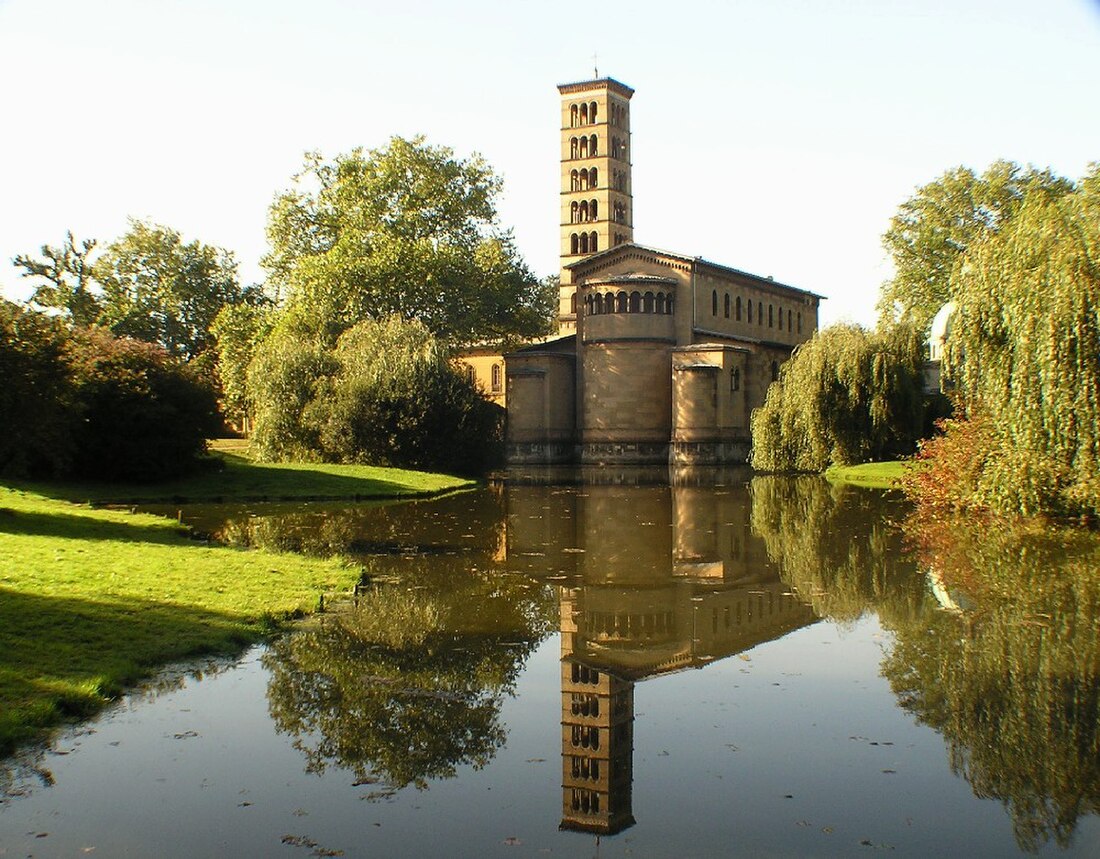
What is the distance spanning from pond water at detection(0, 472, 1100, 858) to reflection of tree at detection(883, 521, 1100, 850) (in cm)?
4

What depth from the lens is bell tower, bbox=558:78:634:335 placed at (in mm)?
76438

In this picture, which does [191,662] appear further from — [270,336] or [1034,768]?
[270,336]

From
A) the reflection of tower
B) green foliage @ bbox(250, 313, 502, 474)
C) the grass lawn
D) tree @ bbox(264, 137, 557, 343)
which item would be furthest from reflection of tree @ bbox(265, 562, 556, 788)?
tree @ bbox(264, 137, 557, 343)

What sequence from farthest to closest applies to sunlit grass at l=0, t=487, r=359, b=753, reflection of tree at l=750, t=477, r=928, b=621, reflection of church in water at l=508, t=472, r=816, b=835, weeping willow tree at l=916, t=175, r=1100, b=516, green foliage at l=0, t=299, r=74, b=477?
1. green foliage at l=0, t=299, r=74, b=477
2. weeping willow tree at l=916, t=175, r=1100, b=516
3. reflection of tree at l=750, t=477, r=928, b=621
4. sunlit grass at l=0, t=487, r=359, b=753
5. reflection of church in water at l=508, t=472, r=816, b=835

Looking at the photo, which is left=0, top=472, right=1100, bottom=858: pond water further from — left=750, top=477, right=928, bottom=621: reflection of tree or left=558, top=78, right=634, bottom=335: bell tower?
left=558, top=78, right=634, bottom=335: bell tower

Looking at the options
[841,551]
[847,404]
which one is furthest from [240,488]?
[847,404]

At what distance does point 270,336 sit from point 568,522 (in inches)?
1401

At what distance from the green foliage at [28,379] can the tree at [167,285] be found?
193ft

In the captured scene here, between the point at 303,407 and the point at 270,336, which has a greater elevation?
the point at 270,336

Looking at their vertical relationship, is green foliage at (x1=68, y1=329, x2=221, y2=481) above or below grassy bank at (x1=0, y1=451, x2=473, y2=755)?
above

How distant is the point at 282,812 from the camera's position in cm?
700

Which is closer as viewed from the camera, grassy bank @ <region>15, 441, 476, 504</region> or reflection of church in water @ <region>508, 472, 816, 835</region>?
reflection of church in water @ <region>508, 472, 816, 835</region>

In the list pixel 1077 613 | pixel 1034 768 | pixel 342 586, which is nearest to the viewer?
pixel 1034 768

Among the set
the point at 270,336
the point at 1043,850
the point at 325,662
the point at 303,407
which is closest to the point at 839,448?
the point at 303,407
